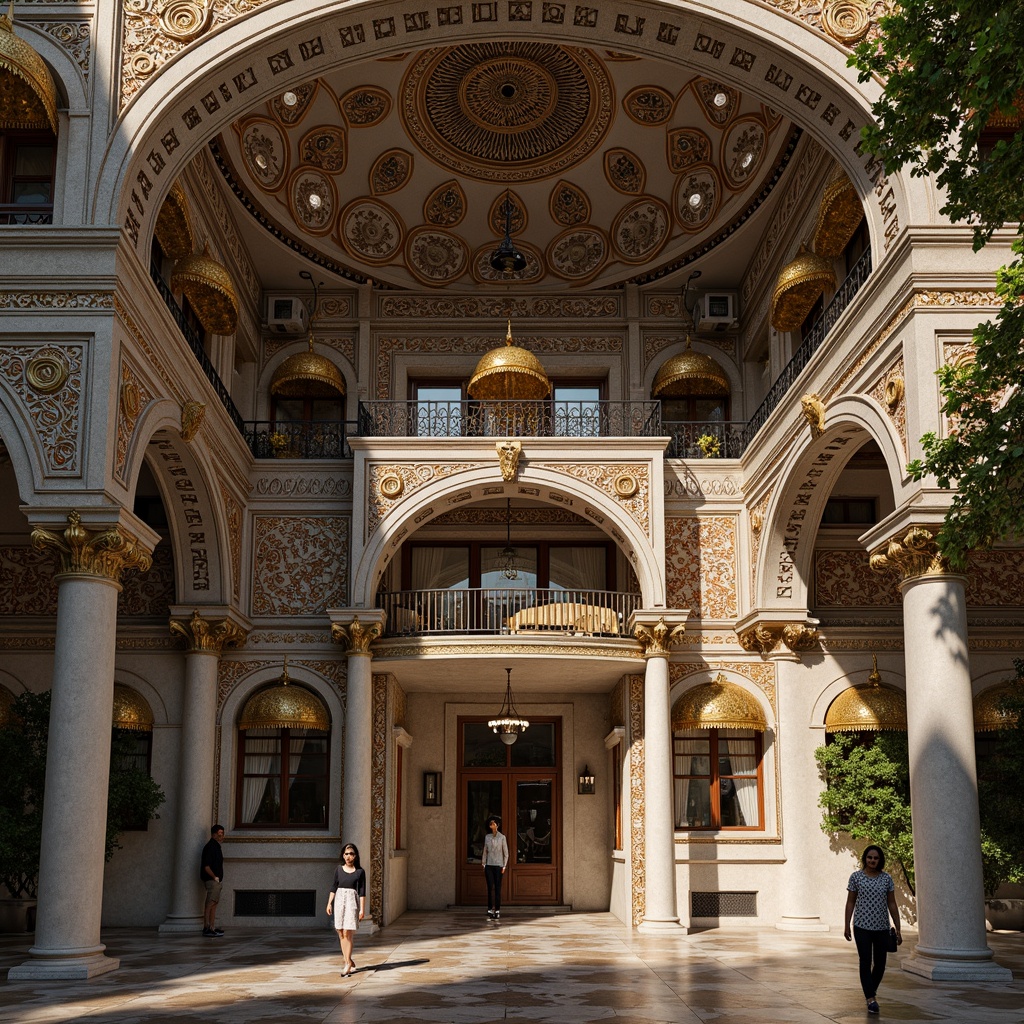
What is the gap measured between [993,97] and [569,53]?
38.8 ft

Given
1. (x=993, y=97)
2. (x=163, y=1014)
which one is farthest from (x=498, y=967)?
(x=993, y=97)

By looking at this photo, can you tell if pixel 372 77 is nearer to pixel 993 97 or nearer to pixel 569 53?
pixel 569 53

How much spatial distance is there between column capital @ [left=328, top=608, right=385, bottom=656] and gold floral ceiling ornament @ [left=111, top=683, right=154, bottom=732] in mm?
3044

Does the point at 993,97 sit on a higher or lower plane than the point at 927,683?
higher

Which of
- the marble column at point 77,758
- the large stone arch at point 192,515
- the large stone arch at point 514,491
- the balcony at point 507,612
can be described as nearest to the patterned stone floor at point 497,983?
the marble column at point 77,758

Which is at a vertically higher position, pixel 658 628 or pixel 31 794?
pixel 658 628

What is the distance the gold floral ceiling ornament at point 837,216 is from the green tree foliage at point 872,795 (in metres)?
6.94

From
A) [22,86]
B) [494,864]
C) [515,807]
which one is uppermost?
[22,86]

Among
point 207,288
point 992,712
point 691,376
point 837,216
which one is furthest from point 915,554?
point 207,288

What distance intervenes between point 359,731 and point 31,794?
4.46 metres

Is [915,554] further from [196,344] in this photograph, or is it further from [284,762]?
[284,762]

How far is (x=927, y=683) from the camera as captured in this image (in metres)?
11.7

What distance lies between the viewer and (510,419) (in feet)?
63.3

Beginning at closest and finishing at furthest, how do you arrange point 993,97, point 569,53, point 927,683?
1. point 993,97
2. point 927,683
3. point 569,53
